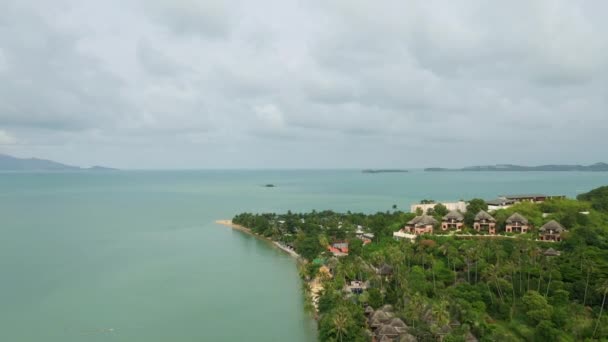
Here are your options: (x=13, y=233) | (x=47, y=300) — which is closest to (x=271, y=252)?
(x=47, y=300)

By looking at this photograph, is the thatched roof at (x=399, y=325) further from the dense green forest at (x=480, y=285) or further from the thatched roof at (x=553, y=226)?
the thatched roof at (x=553, y=226)

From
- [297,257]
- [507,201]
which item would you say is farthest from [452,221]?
[297,257]

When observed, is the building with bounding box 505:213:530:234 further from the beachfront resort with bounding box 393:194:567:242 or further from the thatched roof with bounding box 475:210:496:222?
the thatched roof with bounding box 475:210:496:222

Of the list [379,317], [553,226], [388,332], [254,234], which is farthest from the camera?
[254,234]

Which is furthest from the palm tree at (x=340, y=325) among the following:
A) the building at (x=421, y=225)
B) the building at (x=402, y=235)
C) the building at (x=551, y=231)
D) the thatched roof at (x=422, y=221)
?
the building at (x=551, y=231)

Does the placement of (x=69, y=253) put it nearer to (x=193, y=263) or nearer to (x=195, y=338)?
(x=193, y=263)

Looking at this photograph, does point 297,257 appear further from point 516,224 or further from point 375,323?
point 516,224
